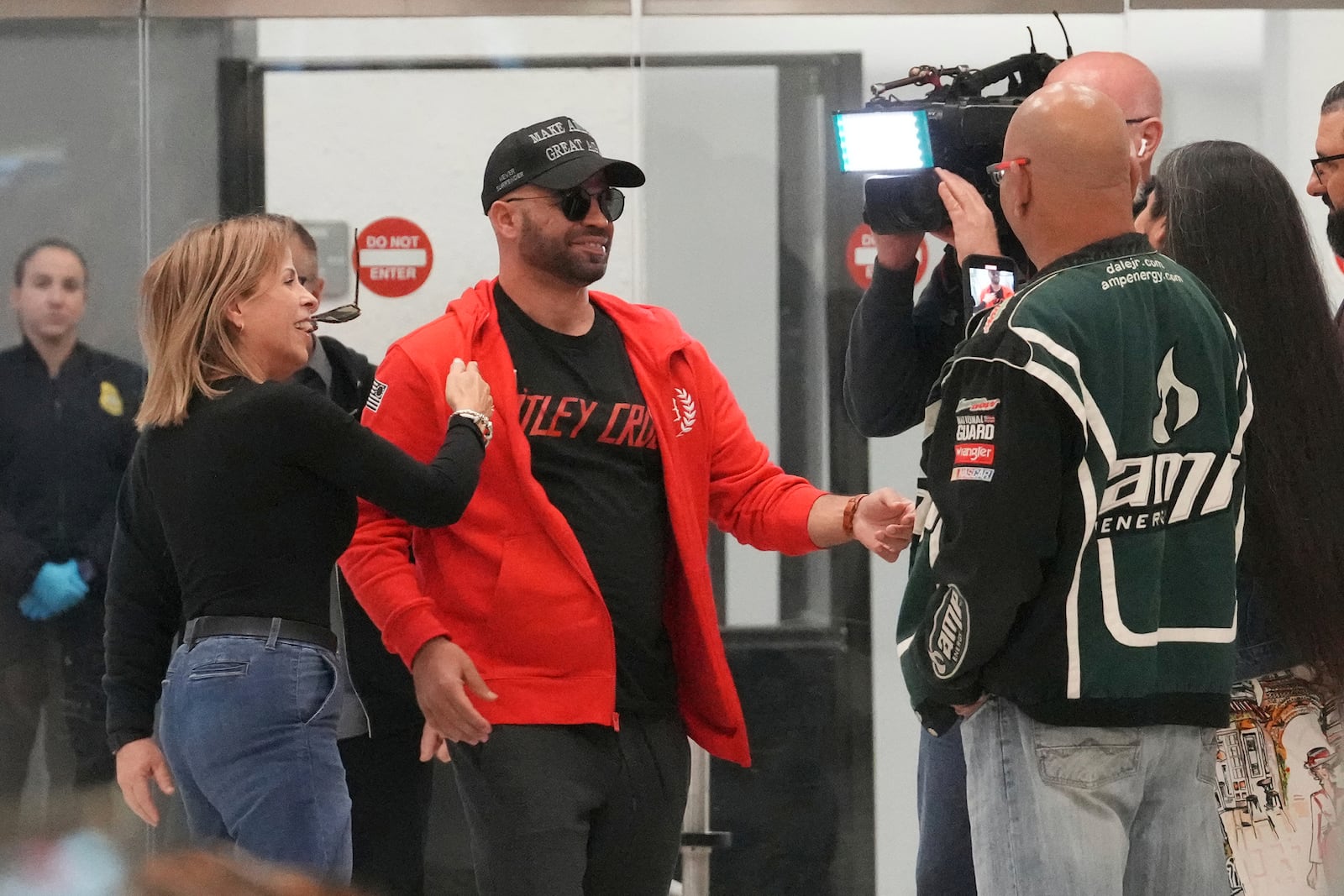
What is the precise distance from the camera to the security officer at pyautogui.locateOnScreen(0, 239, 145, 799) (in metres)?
3.94

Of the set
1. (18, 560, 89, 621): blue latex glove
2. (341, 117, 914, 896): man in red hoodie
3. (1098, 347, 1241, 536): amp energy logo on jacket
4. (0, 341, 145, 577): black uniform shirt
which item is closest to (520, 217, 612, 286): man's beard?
(341, 117, 914, 896): man in red hoodie

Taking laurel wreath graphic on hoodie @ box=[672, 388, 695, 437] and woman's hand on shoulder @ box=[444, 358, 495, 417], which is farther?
laurel wreath graphic on hoodie @ box=[672, 388, 695, 437]

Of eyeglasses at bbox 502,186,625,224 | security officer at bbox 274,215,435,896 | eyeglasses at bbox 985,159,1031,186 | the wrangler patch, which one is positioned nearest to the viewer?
the wrangler patch

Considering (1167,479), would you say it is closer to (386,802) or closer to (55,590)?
(386,802)

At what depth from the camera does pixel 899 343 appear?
9.04 feet

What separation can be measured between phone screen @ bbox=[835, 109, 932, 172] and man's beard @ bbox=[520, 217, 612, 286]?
0.45 m

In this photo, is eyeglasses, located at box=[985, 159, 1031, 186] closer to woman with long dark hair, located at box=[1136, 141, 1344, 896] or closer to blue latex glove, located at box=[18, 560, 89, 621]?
woman with long dark hair, located at box=[1136, 141, 1344, 896]

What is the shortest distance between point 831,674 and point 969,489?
7.26ft

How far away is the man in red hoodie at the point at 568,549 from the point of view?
2486 mm

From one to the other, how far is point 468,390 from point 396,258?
1.53 m

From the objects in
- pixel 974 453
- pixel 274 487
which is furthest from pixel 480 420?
pixel 974 453

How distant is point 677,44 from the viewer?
3.96 meters

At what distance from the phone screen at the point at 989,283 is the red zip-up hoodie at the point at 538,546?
1.77 ft

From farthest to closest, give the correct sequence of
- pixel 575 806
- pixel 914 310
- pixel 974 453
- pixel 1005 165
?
1. pixel 914 310
2. pixel 575 806
3. pixel 1005 165
4. pixel 974 453
